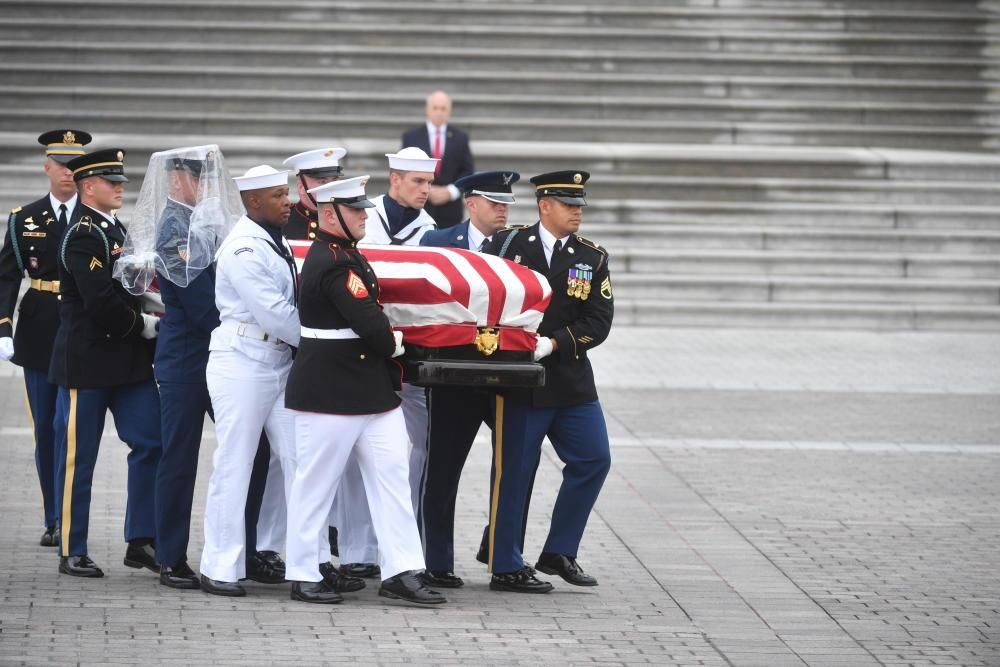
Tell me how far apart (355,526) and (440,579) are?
469 mm

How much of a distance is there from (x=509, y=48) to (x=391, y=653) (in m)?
A: 13.5

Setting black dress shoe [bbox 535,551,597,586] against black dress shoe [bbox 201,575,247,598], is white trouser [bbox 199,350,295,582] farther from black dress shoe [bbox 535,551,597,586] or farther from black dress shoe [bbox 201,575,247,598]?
black dress shoe [bbox 535,551,597,586]

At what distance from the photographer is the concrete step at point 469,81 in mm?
17516

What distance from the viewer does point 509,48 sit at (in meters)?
18.3

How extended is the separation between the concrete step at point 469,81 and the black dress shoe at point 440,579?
1159 cm

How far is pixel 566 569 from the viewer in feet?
21.9

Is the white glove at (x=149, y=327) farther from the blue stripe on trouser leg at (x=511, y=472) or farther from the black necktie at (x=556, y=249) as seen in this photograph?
the black necktie at (x=556, y=249)

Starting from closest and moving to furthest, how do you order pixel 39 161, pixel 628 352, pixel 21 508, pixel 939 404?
pixel 21 508 < pixel 939 404 < pixel 628 352 < pixel 39 161

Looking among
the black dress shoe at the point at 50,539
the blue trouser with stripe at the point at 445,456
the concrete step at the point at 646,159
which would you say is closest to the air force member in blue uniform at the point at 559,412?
the blue trouser with stripe at the point at 445,456

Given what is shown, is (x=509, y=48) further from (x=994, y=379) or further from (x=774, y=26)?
(x=994, y=379)

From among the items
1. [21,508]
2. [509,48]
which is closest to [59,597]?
[21,508]

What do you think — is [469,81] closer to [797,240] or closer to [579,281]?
[797,240]

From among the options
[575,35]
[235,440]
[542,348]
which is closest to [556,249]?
[542,348]

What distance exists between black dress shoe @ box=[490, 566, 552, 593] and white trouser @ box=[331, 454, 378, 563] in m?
0.61
